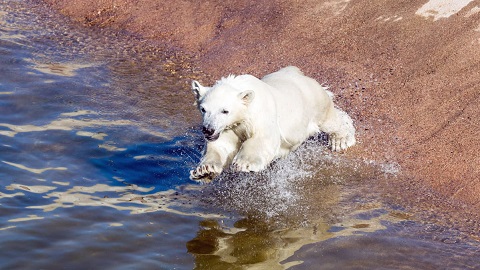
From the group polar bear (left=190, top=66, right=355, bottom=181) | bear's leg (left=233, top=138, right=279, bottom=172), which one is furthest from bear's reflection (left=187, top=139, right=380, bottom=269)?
bear's leg (left=233, top=138, right=279, bottom=172)

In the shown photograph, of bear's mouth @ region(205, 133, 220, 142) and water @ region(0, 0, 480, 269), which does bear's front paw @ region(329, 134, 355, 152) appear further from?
Result: bear's mouth @ region(205, 133, 220, 142)

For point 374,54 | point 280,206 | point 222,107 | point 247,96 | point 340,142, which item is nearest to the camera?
point 222,107

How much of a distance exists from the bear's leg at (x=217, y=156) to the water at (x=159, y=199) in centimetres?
42

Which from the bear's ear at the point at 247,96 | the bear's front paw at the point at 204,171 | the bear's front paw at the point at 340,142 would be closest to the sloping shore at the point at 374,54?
the bear's front paw at the point at 340,142

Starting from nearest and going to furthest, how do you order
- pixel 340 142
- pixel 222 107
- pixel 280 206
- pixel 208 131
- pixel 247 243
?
pixel 247 243, pixel 208 131, pixel 222 107, pixel 280 206, pixel 340 142

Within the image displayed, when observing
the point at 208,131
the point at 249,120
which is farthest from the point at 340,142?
the point at 208,131

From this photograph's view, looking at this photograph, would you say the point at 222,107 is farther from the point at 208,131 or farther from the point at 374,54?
the point at 374,54

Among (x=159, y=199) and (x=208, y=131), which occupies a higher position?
(x=208, y=131)

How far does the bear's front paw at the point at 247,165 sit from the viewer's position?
7480 millimetres

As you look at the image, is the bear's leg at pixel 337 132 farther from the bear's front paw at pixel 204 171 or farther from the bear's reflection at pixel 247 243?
the bear's front paw at pixel 204 171

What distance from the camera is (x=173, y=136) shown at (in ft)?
32.5

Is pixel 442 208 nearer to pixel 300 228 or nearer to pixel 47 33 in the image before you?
pixel 300 228

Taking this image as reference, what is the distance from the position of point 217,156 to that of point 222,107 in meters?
0.57

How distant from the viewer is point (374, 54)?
39.2ft
